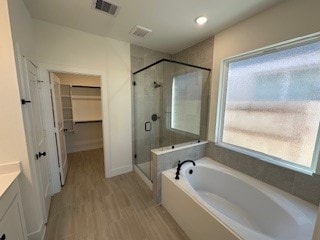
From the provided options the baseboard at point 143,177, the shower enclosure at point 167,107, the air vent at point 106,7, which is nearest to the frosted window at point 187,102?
the shower enclosure at point 167,107

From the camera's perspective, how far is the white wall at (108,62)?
2016 mm

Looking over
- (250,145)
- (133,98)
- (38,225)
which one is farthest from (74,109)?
(250,145)

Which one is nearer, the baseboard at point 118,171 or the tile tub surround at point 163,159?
the tile tub surround at point 163,159

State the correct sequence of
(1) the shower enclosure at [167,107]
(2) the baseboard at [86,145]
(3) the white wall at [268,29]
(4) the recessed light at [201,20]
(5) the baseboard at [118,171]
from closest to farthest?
(3) the white wall at [268,29] → (4) the recessed light at [201,20] → (1) the shower enclosure at [167,107] → (5) the baseboard at [118,171] → (2) the baseboard at [86,145]

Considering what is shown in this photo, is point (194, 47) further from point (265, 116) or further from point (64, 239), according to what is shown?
point (64, 239)

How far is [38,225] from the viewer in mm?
1442

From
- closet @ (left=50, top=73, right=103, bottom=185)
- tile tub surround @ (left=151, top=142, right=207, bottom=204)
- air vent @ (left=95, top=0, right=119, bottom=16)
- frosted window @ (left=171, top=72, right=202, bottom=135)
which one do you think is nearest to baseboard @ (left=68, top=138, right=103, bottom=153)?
closet @ (left=50, top=73, right=103, bottom=185)

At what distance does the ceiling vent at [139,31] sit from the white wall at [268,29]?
1.12 meters

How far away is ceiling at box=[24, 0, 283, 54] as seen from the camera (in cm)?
158

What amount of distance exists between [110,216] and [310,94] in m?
2.70

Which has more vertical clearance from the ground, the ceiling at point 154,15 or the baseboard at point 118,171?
the ceiling at point 154,15

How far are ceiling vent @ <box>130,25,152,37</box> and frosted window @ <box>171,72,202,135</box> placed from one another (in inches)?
36.3

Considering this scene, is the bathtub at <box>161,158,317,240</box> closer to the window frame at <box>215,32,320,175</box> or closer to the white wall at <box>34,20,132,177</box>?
the window frame at <box>215,32,320,175</box>

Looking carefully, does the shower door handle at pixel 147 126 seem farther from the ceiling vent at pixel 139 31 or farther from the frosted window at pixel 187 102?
the ceiling vent at pixel 139 31
